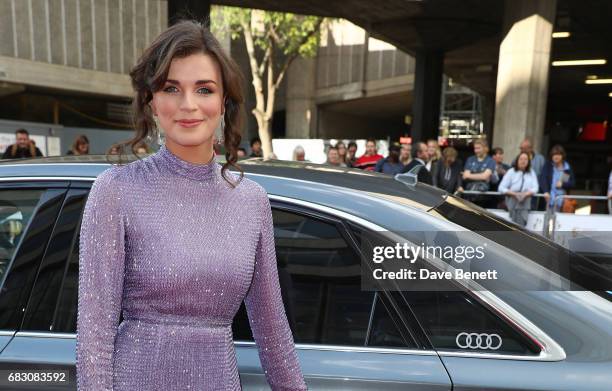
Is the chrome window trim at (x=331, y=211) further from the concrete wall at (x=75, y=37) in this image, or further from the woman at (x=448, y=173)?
the concrete wall at (x=75, y=37)

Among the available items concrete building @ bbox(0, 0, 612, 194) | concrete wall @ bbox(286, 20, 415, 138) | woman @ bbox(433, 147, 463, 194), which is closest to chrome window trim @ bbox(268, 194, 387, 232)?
concrete building @ bbox(0, 0, 612, 194)

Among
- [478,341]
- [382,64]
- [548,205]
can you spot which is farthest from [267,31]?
[478,341]

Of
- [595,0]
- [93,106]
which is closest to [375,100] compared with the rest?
[93,106]

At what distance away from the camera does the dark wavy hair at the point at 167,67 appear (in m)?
1.03

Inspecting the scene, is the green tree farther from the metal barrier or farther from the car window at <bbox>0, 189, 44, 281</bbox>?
the car window at <bbox>0, 189, 44, 281</bbox>

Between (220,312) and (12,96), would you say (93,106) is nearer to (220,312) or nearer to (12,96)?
(12,96)

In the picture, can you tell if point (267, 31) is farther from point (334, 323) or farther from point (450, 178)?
point (334, 323)

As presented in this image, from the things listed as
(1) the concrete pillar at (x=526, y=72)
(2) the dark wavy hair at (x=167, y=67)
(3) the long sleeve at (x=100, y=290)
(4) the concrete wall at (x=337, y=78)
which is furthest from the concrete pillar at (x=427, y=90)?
(3) the long sleeve at (x=100, y=290)

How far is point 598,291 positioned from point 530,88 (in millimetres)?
10801

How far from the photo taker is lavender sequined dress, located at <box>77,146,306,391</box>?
99cm

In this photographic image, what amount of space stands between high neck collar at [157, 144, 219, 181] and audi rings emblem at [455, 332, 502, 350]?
94 centimetres

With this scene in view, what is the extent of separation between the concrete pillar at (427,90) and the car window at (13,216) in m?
17.1

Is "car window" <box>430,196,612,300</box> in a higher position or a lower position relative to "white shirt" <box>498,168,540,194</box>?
higher

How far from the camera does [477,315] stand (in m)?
1.49
